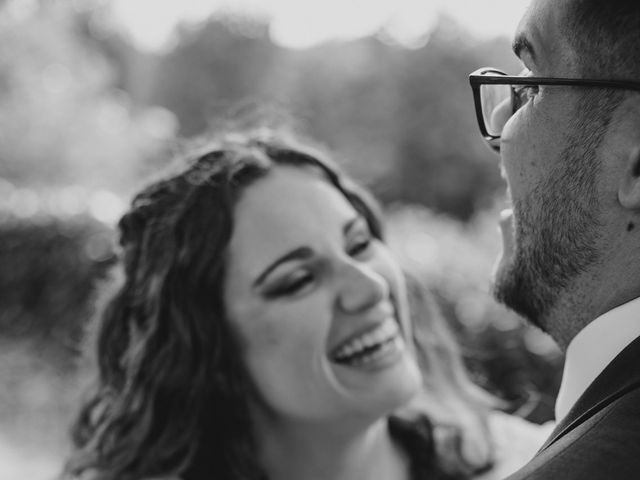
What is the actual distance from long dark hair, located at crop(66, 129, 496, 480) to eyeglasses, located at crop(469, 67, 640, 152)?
1.15 m

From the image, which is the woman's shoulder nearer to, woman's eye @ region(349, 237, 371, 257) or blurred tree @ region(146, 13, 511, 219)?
woman's eye @ region(349, 237, 371, 257)

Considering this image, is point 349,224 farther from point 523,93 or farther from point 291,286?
point 523,93

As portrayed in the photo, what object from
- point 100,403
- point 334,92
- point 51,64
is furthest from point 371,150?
point 100,403

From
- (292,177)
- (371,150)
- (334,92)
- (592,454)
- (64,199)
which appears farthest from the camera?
(334,92)

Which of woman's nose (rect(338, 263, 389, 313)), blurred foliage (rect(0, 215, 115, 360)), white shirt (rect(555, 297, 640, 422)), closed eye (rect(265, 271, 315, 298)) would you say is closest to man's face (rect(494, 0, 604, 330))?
white shirt (rect(555, 297, 640, 422))

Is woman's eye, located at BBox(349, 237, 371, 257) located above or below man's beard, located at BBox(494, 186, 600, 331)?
above

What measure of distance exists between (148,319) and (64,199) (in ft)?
20.2

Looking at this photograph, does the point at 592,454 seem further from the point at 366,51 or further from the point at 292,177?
the point at 366,51

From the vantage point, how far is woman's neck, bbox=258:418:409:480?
2898 millimetres

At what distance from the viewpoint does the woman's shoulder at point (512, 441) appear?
9.92 ft

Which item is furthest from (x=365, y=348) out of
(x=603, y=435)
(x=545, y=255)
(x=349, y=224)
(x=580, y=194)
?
(x=603, y=435)

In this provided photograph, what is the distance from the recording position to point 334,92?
42562 mm

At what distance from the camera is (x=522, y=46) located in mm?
1786

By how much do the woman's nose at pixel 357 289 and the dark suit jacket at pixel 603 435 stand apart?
4.11 feet
